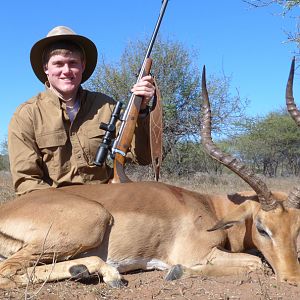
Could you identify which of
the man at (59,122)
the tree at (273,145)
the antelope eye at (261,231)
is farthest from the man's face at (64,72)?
the tree at (273,145)

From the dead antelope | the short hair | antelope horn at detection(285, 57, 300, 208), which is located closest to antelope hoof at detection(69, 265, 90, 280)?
the dead antelope

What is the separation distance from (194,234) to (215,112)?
11.4 metres

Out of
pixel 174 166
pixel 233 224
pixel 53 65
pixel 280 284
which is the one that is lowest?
pixel 174 166

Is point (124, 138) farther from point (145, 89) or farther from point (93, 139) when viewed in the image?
point (145, 89)

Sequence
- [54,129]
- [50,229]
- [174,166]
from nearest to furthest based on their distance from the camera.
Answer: [50,229], [54,129], [174,166]

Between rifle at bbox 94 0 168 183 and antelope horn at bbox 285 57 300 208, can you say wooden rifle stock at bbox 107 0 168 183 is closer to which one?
rifle at bbox 94 0 168 183

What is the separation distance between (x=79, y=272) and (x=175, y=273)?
66cm

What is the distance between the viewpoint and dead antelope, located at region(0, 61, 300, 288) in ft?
10.8

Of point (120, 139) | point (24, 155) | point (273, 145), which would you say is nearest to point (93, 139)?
point (120, 139)

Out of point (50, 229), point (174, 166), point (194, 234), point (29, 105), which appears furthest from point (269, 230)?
point (174, 166)

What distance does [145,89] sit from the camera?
445cm

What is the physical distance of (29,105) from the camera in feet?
14.0

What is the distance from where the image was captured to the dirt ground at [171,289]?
2881mm

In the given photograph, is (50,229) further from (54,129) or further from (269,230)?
(269,230)
